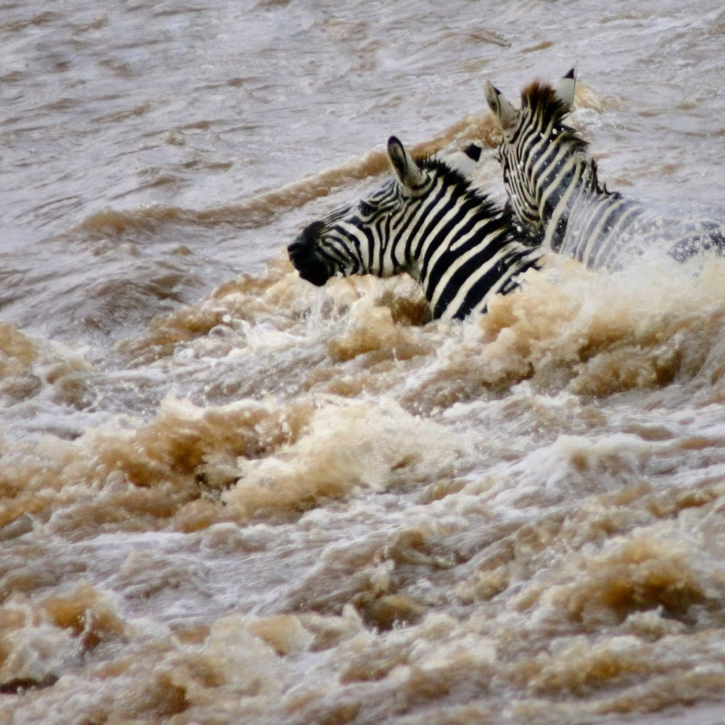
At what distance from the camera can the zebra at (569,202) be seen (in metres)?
5.68

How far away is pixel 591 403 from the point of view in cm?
462

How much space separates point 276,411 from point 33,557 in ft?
5.00

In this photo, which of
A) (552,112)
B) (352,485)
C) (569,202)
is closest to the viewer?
(352,485)

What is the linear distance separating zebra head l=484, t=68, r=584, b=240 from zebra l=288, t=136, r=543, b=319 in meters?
0.65

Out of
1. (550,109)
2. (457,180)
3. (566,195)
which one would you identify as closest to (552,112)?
(550,109)

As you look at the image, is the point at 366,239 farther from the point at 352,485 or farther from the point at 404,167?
the point at 352,485

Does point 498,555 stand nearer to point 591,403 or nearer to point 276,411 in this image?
point 591,403

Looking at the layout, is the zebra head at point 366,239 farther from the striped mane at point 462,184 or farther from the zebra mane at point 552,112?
the zebra mane at point 552,112

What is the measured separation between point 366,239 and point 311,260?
0.31 m

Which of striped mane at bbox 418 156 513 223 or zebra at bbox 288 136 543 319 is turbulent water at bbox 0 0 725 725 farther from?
striped mane at bbox 418 156 513 223

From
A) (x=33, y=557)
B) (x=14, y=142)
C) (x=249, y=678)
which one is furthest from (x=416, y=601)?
(x=14, y=142)

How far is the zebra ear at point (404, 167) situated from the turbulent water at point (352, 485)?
29.7 inches

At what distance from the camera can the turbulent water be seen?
2.86 metres

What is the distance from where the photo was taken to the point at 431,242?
573 cm
